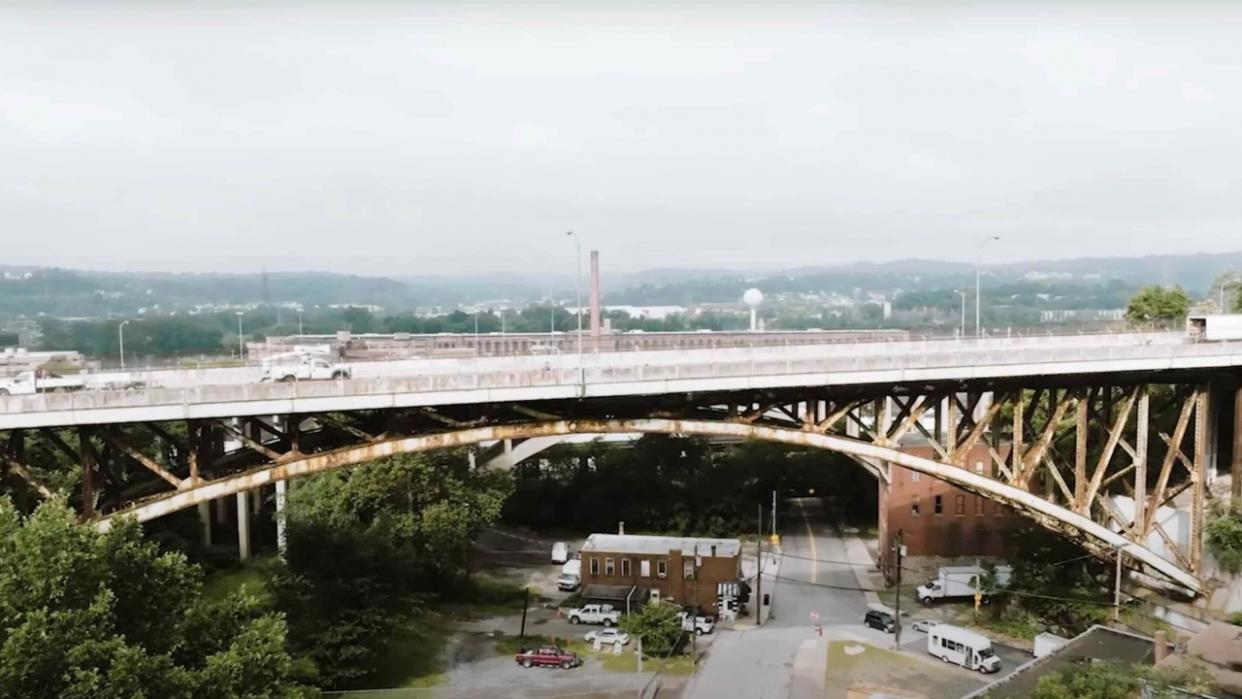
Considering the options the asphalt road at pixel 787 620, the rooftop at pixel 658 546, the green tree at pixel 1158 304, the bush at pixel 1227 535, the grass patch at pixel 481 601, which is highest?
the green tree at pixel 1158 304

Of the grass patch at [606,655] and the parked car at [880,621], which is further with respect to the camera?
the parked car at [880,621]

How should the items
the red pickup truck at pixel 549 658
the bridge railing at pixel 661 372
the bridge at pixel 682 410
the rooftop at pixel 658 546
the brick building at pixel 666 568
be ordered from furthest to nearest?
the rooftop at pixel 658 546 < the brick building at pixel 666 568 < the red pickup truck at pixel 549 658 < the bridge at pixel 682 410 < the bridge railing at pixel 661 372

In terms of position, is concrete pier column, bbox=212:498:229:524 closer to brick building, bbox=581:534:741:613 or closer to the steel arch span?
brick building, bbox=581:534:741:613

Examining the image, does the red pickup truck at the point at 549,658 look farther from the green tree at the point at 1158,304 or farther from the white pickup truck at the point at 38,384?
the green tree at the point at 1158,304

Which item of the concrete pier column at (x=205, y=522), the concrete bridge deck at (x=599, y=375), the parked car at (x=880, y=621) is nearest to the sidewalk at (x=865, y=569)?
the parked car at (x=880, y=621)

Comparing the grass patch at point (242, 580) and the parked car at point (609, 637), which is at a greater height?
the grass patch at point (242, 580)

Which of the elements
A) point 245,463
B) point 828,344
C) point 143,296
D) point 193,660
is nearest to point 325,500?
point 245,463

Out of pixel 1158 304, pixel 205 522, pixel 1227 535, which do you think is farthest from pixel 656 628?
pixel 1158 304

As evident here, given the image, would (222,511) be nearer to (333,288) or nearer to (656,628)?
(656,628)
